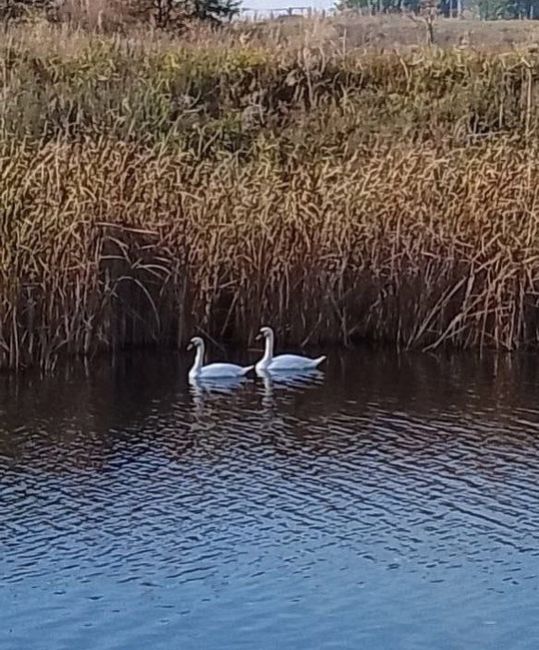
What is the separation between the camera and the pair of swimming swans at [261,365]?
445 inches

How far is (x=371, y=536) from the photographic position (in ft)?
25.6

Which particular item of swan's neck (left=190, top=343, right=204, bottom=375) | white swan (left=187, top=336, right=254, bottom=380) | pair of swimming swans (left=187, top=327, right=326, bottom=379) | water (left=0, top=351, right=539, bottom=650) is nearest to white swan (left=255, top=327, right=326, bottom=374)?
pair of swimming swans (left=187, top=327, right=326, bottom=379)

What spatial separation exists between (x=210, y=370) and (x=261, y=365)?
0.43 metres

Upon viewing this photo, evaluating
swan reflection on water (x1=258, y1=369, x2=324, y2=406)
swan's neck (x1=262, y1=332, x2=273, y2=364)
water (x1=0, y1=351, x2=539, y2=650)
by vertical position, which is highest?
swan's neck (x1=262, y1=332, x2=273, y2=364)

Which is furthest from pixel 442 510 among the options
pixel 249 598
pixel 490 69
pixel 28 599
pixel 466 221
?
pixel 490 69

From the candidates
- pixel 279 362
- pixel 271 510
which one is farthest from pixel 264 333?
pixel 271 510

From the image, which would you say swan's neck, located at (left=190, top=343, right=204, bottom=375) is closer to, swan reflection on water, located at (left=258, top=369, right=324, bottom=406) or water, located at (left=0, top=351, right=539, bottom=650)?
water, located at (left=0, top=351, right=539, bottom=650)

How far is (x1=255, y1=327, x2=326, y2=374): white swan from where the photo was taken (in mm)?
11469

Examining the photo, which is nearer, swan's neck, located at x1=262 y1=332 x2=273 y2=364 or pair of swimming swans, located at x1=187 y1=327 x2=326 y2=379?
pair of swimming swans, located at x1=187 y1=327 x2=326 y2=379

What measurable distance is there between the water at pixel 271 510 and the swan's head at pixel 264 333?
20.8 inches

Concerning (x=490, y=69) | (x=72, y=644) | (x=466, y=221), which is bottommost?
(x=72, y=644)

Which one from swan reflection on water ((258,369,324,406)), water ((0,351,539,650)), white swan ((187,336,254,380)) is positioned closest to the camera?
water ((0,351,539,650))

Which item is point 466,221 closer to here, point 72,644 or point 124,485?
point 124,485

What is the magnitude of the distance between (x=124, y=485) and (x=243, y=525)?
3.28 feet
